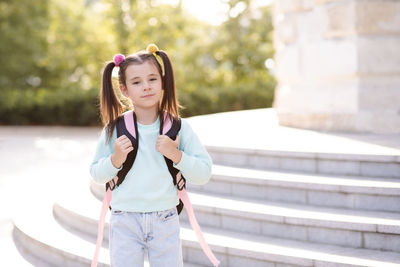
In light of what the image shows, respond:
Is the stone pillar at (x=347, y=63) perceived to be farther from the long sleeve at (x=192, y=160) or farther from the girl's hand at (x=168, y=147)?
the girl's hand at (x=168, y=147)

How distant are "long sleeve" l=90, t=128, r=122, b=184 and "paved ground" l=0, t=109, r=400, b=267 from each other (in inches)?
90.9

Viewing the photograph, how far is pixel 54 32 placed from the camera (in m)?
21.7

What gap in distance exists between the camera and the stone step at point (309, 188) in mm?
3664

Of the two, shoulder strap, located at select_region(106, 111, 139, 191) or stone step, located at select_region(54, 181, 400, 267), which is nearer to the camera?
shoulder strap, located at select_region(106, 111, 139, 191)

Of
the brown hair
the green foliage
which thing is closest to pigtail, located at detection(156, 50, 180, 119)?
the brown hair

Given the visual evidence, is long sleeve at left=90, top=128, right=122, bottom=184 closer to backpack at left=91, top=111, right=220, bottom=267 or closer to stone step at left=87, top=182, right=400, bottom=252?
backpack at left=91, top=111, right=220, bottom=267

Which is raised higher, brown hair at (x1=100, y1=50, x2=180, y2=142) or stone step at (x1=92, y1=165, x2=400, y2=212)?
brown hair at (x1=100, y1=50, x2=180, y2=142)

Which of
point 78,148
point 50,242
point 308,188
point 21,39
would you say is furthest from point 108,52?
point 308,188

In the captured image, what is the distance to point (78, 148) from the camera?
1109 centimetres

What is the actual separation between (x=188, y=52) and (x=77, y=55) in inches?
202

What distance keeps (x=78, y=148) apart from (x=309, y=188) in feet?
26.5

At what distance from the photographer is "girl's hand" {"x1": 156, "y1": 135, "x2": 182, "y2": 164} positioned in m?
2.18

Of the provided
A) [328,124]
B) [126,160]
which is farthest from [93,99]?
[126,160]

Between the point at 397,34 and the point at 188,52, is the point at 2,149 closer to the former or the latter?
the point at 397,34
